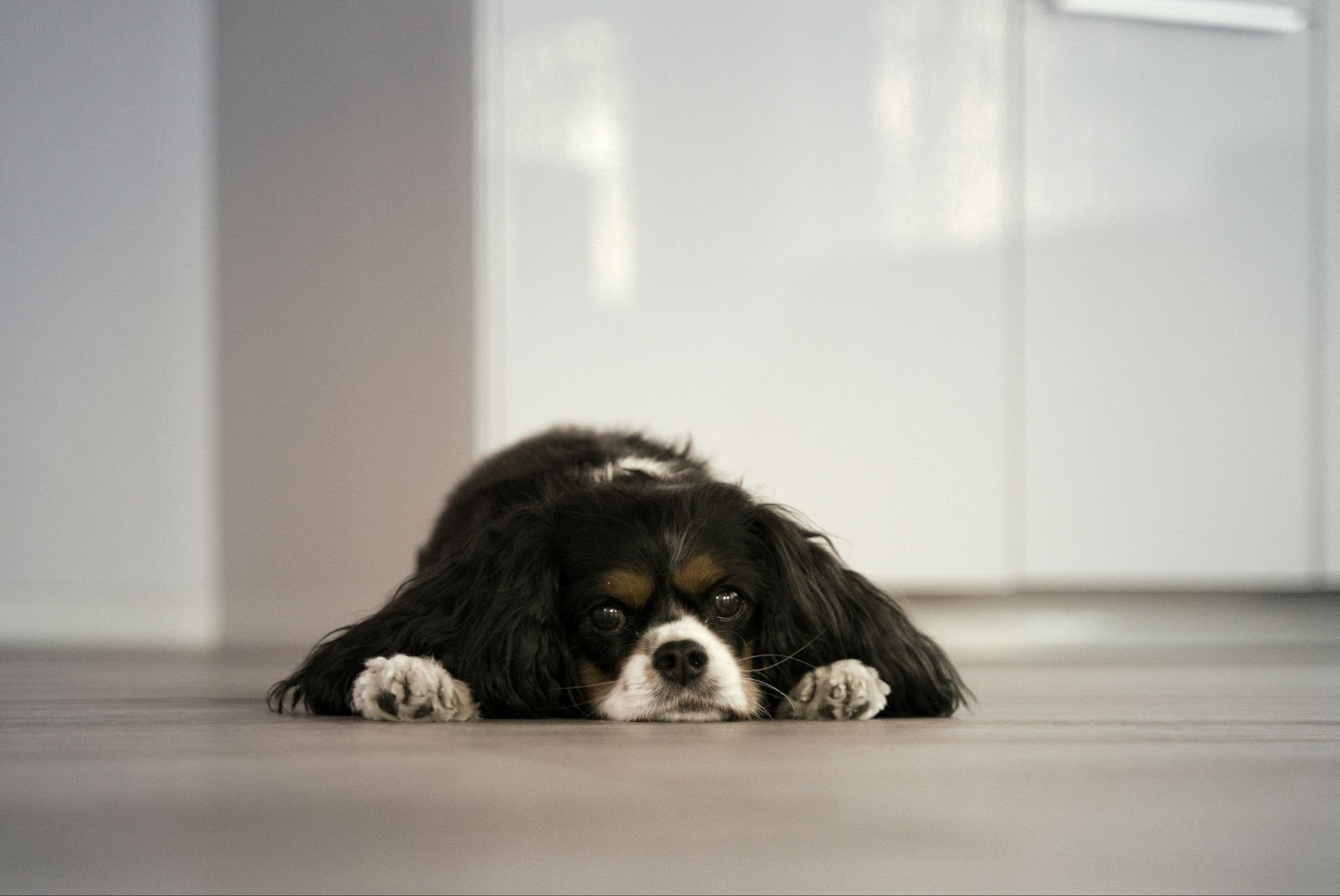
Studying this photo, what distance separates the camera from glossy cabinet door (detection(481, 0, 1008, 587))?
9.54ft

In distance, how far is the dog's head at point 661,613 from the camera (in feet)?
4.91

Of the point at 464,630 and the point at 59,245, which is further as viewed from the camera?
the point at 59,245

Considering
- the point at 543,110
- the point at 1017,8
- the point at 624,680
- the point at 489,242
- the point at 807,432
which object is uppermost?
the point at 1017,8

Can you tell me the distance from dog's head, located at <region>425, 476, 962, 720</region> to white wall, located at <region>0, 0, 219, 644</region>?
2.42 metres

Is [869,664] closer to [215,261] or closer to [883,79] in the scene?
[883,79]

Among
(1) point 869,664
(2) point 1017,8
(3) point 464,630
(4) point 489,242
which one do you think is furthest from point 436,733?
(2) point 1017,8

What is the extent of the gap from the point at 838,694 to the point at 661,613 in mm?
253

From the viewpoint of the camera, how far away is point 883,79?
299cm

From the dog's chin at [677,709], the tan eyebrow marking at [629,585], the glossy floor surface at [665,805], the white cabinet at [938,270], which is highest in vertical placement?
the white cabinet at [938,270]

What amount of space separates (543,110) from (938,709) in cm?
185

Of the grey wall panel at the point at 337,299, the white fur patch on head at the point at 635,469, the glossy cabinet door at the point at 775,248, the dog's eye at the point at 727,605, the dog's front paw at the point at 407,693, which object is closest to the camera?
the dog's front paw at the point at 407,693

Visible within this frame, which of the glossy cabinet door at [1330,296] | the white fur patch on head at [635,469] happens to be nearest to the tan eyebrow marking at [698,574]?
the white fur patch on head at [635,469]

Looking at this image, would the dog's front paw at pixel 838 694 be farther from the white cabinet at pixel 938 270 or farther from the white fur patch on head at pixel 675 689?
the white cabinet at pixel 938 270

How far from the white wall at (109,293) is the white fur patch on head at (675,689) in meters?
2.56
